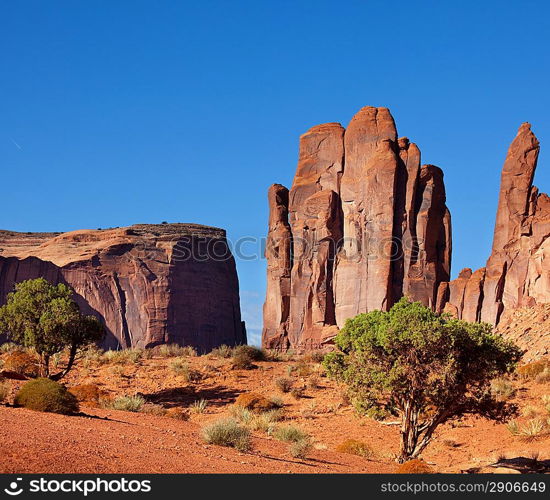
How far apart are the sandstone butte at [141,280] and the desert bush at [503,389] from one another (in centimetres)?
3901

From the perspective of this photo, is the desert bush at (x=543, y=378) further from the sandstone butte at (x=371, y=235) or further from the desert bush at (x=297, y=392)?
the sandstone butte at (x=371, y=235)

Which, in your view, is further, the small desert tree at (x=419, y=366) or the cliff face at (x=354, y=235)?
the cliff face at (x=354, y=235)

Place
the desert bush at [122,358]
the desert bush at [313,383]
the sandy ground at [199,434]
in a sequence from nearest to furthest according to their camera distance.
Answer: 1. the sandy ground at [199,434]
2. the desert bush at [313,383]
3. the desert bush at [122,358]

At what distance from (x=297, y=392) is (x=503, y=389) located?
937 cm

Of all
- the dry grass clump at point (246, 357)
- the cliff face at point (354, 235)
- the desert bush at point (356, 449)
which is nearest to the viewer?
the desert bush at point (356, 449)

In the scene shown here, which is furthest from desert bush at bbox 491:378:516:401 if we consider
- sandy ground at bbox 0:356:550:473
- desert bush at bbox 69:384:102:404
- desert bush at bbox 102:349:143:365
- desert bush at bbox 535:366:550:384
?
desert bush at bbox 102:349:143:365

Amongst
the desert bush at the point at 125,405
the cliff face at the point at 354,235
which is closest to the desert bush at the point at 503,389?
the desert bush at the point at 125,405

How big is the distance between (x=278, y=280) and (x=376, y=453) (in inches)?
1316

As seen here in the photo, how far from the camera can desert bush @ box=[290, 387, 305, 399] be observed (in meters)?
35.2

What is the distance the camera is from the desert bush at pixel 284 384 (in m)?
36.7

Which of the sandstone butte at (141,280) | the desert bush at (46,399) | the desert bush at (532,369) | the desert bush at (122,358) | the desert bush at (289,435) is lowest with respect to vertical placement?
the desert bush at (289,435)

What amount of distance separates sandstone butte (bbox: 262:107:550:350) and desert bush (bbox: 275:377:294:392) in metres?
15.2

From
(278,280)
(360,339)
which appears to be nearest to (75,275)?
(278,280)

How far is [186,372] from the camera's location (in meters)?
38.9
